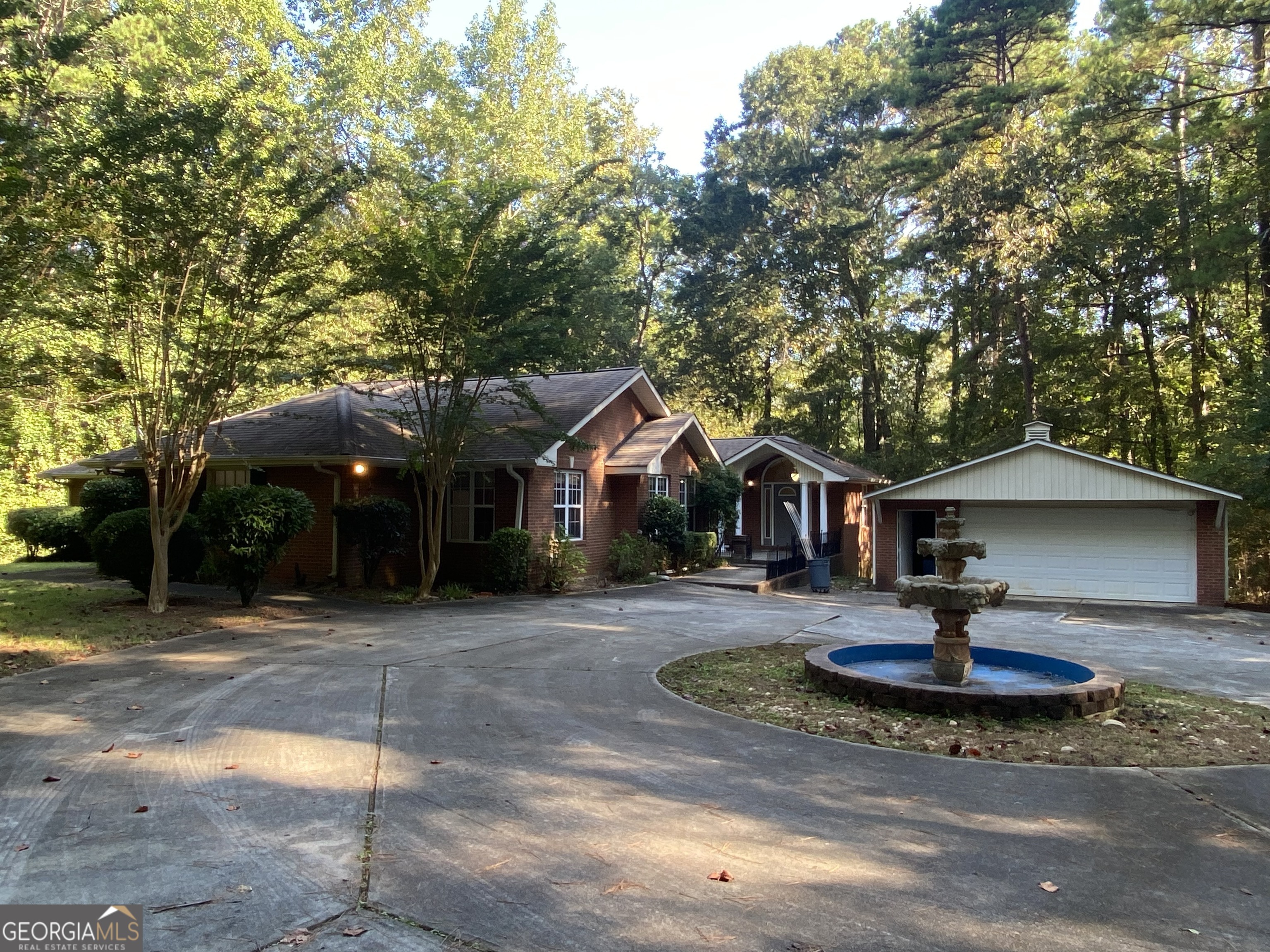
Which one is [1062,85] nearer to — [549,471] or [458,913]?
[549,471]

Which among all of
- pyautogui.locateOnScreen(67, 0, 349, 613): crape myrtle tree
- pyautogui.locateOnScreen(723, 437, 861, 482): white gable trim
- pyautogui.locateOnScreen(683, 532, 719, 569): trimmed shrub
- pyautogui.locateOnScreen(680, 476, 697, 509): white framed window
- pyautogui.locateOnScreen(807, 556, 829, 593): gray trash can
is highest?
pyautogui.locateOnScreen(67, 0, 349, 613): crape myrtle tree

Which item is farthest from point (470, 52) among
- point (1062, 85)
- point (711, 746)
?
point (711, 746)

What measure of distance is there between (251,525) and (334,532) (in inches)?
155

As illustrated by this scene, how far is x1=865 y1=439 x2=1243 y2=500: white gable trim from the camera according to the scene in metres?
16.1

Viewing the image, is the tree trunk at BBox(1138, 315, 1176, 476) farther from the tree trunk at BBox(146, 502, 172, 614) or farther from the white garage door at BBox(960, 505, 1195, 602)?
the tree trunk at BBox(146, 502, 172, 614)

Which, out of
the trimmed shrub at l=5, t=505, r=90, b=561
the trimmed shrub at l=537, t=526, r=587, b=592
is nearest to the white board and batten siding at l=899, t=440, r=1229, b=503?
the trimmed shrub at l=537, t=526, r=587, b=592

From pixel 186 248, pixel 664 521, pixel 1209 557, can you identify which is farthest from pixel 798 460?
pixel 186 248

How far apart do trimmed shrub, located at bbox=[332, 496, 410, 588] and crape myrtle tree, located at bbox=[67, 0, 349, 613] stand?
3.19m

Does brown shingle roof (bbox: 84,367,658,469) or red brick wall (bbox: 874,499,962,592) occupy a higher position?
brown shingle roof (bbox: 84,367,658,469)

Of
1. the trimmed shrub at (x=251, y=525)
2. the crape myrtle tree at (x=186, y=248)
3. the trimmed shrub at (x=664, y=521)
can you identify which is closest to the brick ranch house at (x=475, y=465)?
the trimmed shrub at (x=664, y=521)

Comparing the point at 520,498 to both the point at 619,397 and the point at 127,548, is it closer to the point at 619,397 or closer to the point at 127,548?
the point at 619,397

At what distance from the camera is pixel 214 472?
17.4m

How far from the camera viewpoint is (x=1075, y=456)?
56.4 feet

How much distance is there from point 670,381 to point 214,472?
23.0 m
